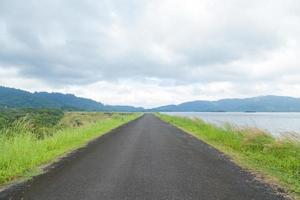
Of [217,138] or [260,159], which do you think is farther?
[217,138]

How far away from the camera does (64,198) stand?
711 cm

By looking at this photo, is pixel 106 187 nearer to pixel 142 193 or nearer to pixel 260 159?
pixel 142 193

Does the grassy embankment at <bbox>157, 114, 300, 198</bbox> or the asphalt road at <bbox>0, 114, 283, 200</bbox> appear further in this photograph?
the grassy embankment at <bbox>157, 114, 300, 198</bbox>

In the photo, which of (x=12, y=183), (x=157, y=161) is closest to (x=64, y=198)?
(x=12, y=183)

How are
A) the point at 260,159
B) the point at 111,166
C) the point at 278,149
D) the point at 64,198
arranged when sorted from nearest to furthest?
the point at 64,198 → the point at 111,166 → the point at 260,159 → the point at 278,149

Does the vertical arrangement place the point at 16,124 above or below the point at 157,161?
above

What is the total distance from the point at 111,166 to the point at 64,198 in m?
4.13

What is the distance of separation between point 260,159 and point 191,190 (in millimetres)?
6367

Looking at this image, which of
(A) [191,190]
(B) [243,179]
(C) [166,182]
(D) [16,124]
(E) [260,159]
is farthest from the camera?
(D) [16,124]

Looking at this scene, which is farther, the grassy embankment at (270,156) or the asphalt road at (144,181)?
the grassy embankment at (270,156)

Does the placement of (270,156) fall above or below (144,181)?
above

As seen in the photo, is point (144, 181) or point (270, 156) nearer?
point (144, 181)

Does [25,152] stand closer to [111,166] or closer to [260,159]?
[111,166]

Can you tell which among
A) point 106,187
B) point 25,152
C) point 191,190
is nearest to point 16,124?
point 25,152
